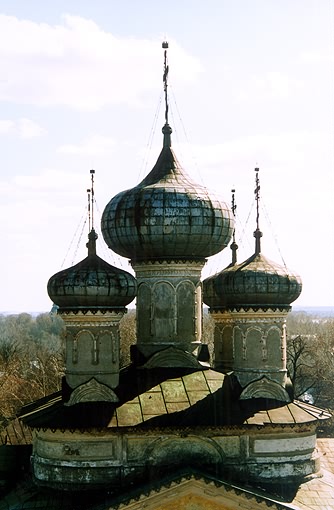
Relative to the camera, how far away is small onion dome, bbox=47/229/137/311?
1489cm

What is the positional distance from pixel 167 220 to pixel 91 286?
245 centimetres

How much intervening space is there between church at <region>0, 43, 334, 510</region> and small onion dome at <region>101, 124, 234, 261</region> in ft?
0.09

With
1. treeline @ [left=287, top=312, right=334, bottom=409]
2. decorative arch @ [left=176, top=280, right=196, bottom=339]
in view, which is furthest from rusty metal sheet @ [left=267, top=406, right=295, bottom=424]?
treeline @ [left=287, top=312, right=334, bottom=409]

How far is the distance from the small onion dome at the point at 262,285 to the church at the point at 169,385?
3 centimetres

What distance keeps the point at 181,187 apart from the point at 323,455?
753cm

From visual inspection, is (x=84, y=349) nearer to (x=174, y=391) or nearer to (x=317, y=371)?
(x=174, y=391)

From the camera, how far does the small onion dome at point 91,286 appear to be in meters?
14.9

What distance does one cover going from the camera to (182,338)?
1648cm

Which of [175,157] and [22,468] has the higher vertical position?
[175,157]

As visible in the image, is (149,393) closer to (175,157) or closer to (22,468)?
(22,468)

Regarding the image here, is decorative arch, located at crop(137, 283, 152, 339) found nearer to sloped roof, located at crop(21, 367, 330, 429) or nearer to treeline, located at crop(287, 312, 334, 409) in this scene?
sloped roof, located at crop(21, 367, 330, 429)

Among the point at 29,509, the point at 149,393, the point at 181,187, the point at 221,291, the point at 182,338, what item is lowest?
the point at 29,509

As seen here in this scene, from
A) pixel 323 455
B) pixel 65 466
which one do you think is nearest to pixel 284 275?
pixel 323 455

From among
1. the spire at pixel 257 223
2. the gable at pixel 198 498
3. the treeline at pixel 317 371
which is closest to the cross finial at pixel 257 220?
the spire at pixel 257 223
